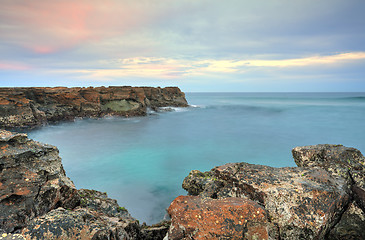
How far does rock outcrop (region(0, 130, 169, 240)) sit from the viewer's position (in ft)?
8.46

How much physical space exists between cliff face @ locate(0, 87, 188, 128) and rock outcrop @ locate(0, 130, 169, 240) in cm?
2057

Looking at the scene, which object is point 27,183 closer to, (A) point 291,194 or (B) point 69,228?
(B) point 69,228

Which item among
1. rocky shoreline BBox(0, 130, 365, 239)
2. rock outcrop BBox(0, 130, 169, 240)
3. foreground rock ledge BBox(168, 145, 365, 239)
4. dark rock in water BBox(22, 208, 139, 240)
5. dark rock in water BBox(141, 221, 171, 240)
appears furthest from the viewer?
dark rock in water BBox(141, 221, 171, 240)

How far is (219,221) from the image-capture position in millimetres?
2736

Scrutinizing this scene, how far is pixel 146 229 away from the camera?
151 inches

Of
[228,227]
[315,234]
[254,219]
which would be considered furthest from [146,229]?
[315,234]

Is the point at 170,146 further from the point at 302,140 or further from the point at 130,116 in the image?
the point at 130,116

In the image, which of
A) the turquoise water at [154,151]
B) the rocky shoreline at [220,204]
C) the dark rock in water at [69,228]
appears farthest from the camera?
the turquoise water at [154,151]

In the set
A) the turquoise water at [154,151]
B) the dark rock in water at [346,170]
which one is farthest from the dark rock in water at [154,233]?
the turquoise water at [154,151]

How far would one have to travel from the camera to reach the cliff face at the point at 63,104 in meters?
19.6

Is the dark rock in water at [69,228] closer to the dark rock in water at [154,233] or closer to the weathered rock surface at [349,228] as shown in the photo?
the dark rock in water at [154,233]

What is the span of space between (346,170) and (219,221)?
3292 millimetres

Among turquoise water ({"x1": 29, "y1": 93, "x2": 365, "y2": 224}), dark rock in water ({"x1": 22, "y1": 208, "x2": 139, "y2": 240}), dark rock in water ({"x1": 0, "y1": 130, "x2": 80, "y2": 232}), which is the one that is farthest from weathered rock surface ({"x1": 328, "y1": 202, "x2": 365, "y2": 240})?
turquoise water ({"x1": 29, "y1": 93, "x2": 365, "y2": 224})

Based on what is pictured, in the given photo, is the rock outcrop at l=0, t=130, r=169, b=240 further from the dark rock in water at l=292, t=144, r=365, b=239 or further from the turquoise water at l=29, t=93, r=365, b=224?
the turquoise water at l=29, t=93, r=365, b=224
